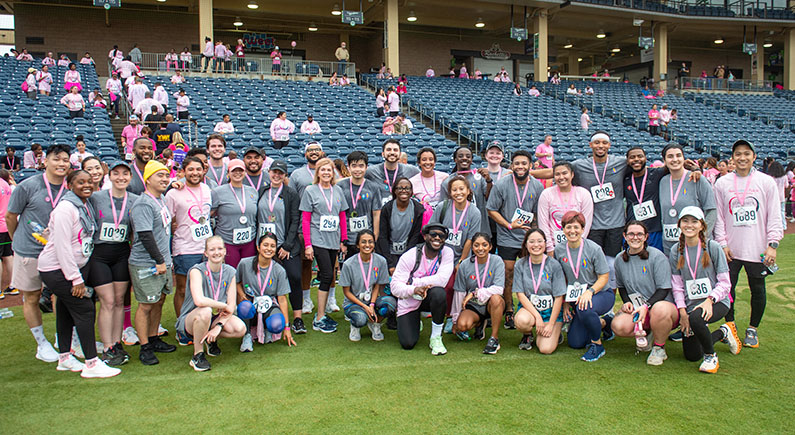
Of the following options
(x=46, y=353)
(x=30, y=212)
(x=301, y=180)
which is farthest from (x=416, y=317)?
(x=30, y=212)

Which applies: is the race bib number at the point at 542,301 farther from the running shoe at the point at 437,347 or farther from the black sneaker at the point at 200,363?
the black sneaker at the point at 200,363

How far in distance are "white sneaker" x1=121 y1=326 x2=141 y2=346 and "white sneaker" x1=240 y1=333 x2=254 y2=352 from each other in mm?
1052

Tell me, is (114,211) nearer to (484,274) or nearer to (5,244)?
(5,244)

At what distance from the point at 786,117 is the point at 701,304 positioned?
25796 millimetres

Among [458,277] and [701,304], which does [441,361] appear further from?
[701,304]

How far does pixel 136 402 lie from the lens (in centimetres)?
382

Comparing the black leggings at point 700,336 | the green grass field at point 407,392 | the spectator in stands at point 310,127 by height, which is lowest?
the green grass field at point 407,392

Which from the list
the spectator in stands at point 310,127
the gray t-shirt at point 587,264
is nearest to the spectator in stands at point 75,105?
the spectator in stands at point 310,127

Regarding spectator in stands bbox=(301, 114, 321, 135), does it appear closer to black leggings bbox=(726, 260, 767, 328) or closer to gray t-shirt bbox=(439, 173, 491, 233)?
gray t-shirt bbox=(439, 173, 491, 233)

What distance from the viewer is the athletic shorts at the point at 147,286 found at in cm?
451

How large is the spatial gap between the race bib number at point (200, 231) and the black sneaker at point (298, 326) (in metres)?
1.15

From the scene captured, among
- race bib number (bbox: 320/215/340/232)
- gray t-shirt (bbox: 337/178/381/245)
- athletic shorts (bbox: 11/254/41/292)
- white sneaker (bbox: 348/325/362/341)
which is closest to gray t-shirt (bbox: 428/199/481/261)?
gray t-shirt (bbox: 337/178/381/245)

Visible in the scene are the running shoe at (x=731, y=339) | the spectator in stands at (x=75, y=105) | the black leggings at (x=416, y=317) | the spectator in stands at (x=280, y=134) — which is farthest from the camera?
the spectator in stands at (x=75, y=105)

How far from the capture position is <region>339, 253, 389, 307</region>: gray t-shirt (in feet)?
17.0
